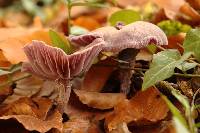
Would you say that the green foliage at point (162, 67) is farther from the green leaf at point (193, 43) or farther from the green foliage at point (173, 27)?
the green foliage at point (173, 27)

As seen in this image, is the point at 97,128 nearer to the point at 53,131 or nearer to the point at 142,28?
the point at 53,131

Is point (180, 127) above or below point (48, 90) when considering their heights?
above

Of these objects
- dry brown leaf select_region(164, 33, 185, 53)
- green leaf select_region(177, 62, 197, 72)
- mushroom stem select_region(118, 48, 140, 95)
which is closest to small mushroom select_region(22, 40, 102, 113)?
mushroom stem select_region(118, 48, 140, 95)

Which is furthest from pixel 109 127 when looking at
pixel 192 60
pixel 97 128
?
pixel 192 60

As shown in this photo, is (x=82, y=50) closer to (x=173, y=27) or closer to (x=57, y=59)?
(x=57, y=59)

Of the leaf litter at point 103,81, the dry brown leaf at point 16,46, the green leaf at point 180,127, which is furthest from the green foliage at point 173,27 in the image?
the green leaf at point 180,127

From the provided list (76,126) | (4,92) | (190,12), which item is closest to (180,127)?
(76,126)

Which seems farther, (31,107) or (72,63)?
(31,107)

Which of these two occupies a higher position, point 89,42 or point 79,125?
point 89,42
